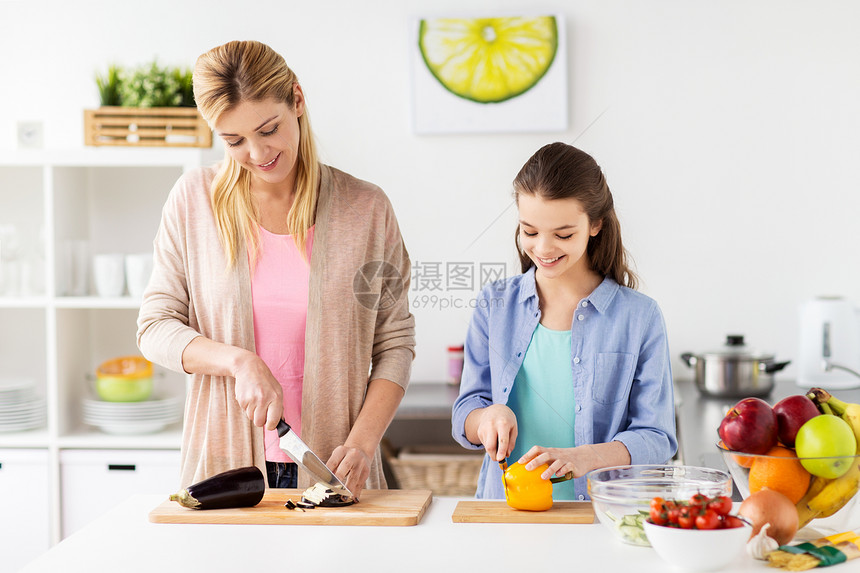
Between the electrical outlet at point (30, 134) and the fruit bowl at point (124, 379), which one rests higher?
the electrical outlet at point (30, 134)

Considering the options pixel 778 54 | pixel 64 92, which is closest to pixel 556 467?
pixel 778 54

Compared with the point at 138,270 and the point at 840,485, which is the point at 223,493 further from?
the point at 138,270

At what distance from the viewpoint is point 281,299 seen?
1358 mm

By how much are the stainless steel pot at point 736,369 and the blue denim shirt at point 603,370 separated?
0.97 m

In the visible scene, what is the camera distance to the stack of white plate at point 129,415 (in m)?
2.33

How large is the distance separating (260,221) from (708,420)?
126 cm

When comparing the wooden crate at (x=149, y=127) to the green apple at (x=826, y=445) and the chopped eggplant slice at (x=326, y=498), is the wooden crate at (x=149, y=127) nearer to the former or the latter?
the chopped eggplant slice at (x=326, y=498)

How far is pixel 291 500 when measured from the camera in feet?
4.05

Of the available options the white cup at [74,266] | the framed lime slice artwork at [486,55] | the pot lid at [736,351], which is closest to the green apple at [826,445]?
the framed lime slice artwork at [486,55]

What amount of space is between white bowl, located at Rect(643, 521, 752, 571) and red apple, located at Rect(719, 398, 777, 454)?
98 mm

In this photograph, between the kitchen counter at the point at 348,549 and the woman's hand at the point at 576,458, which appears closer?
the kitchen counter at the point at 348,549

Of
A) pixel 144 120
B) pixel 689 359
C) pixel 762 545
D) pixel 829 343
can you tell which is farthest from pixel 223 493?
pixel 829 343

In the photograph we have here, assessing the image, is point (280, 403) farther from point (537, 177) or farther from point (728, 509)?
point (728, 509)

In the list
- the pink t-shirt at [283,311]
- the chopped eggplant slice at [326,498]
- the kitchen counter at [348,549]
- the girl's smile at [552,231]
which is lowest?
the kitchen counter at [348,549]
